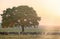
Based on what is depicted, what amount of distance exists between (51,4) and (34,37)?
42 centimetres

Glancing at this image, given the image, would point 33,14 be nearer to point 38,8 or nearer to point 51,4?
point 38,8

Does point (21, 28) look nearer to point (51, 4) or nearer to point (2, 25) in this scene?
point (2, 25)

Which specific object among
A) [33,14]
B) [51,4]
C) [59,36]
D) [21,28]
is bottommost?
[59,36]

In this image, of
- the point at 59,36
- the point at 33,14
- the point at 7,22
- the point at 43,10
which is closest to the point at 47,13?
the point at 43,10

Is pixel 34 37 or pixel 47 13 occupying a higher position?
pixel 47 13

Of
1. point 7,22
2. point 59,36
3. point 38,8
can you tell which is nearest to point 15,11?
point 7,22

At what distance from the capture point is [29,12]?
5.05ft

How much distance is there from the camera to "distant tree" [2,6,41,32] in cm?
152

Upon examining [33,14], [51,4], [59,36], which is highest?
[51,4]

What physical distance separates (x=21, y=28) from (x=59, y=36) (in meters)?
0.43

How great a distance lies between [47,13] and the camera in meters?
1.55

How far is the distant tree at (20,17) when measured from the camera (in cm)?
152

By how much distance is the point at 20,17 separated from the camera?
1.54 meters

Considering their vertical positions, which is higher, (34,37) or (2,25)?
(2,25)
